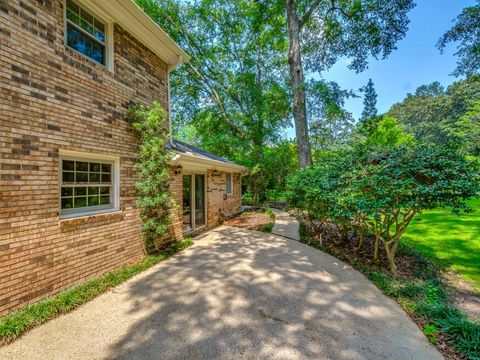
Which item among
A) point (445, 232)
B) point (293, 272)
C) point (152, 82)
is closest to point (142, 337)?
point (293, 272)

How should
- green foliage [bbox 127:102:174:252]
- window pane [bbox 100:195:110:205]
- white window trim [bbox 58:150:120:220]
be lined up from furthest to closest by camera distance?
green foliage [bbox 127:102:174:252] → window pane [bbox 100:195:110:205] → white window trim [bbox 58:150:120:220]

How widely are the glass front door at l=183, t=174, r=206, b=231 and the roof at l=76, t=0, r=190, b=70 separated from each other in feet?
12.8

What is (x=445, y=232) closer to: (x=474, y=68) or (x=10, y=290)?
(x=474, y=68)

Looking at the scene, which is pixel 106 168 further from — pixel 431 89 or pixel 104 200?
pixel 431 89

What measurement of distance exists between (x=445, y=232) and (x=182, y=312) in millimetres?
10090

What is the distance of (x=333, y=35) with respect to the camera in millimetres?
13008

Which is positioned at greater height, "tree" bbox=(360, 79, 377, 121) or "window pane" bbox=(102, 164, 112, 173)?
"tree" bbox=(360, 79, 377, 121)

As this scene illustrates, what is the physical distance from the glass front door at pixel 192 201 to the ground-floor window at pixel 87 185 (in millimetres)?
3253

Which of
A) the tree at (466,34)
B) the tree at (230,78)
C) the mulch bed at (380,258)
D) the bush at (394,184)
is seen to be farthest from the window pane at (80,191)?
the tree at (466,34)

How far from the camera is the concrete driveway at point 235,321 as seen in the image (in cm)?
254

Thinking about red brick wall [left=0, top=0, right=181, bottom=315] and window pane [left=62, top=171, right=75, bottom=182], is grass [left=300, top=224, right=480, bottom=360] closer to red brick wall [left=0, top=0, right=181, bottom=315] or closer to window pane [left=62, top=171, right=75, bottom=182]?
red brick wall [left=0, top=0, right=181, bottom=315]

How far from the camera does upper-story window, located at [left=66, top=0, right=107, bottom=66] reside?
412 cm

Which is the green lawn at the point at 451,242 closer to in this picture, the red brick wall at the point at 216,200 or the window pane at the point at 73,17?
the red brick wall at the point at 216,200

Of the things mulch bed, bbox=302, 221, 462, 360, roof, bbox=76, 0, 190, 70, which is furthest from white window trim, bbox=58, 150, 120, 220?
mulch bed, bbox=302, 221, 462, 360
